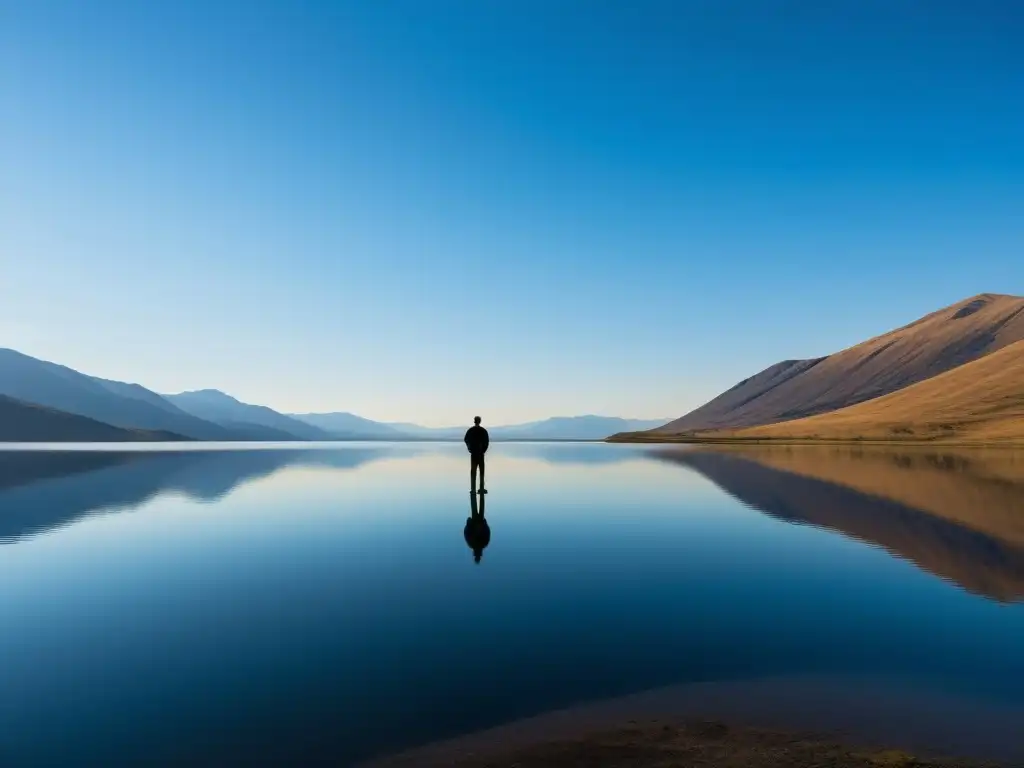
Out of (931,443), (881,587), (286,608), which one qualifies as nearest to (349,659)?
(286,608)

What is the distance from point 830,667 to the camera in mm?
10414

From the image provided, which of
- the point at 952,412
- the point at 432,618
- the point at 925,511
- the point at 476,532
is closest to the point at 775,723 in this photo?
the point at 432,618

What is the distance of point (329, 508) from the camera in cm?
3195

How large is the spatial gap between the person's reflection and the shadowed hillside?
13.6 meters

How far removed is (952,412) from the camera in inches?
5955

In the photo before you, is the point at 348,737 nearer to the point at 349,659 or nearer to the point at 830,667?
the point at 349,659

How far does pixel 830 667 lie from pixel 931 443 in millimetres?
140451

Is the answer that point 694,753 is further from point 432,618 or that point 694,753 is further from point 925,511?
point 925,511

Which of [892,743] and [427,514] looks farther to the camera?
[427,514]

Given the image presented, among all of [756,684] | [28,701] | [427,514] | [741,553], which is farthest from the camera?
[427,514]

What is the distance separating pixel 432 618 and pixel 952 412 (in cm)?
17721

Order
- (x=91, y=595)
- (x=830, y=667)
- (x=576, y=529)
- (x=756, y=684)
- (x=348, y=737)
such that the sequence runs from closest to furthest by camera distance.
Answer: (x=348, y=737), (x=756, y=684), (x=830, y=667), (x=91, y=595), (x=576, y=529)

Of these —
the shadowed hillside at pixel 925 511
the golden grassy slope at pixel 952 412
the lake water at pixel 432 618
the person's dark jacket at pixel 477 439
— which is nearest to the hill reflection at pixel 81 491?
the lake water at pixel 432 618

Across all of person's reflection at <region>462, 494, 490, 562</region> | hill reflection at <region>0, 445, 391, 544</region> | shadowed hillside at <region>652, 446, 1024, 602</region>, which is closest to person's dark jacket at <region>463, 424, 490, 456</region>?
person's reflection at <region>462, 494, 490, 562</region>
